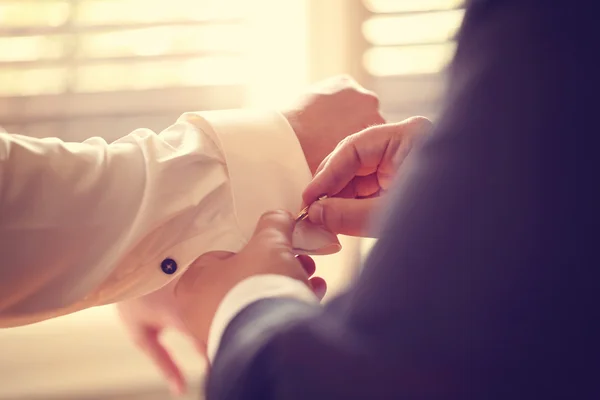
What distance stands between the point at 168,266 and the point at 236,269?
0.11 metres

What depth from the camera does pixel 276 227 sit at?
543mm

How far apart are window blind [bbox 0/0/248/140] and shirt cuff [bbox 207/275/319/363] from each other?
2.72ft

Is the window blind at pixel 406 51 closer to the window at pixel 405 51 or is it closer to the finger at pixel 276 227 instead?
the window at pixel 405 51

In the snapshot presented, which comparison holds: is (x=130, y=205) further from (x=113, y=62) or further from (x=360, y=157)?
(x=113, y=62)

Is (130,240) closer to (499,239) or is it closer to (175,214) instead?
(175,214)

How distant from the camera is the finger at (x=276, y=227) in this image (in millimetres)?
519

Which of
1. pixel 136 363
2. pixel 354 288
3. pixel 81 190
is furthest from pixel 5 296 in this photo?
pixel 136 363

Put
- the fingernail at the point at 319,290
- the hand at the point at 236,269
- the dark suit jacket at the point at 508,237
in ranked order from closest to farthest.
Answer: the dark suit jacket at the point at 508,237 < the hand at the point at 236,269 < the fingernail at the point at 319,290

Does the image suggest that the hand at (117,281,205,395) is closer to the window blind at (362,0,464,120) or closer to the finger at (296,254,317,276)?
the finger at (296,254,317,276)

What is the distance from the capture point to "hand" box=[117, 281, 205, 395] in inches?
25.8

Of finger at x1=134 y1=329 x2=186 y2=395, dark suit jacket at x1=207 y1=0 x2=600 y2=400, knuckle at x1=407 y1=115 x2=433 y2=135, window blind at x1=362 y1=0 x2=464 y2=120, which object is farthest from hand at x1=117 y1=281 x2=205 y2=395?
window blind at x1=362 y1=0 x2=464 y2=120

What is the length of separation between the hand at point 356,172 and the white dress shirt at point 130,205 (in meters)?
0.02

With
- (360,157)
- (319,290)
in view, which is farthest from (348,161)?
(319,290)

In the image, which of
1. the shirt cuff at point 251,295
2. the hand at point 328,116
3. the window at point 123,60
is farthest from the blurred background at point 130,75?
the shirt cuff at point 251,295
